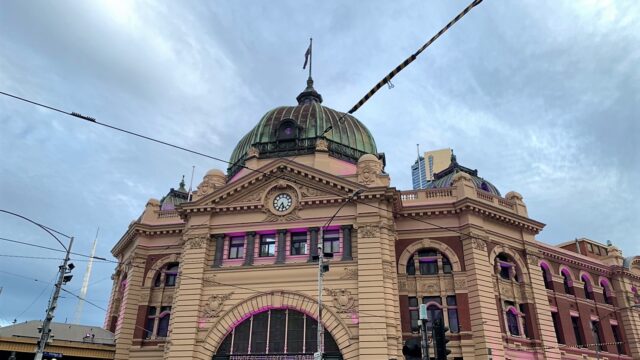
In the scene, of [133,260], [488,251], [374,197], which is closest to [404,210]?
[374,197]

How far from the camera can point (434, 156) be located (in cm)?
7462

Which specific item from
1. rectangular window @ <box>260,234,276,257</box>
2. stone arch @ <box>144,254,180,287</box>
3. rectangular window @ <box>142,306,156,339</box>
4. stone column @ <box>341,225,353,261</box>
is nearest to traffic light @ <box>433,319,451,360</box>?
stone column @ <box>341,225,353,261</box>

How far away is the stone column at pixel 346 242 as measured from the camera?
121ft

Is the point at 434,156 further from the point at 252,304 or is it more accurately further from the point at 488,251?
the point at 252,304

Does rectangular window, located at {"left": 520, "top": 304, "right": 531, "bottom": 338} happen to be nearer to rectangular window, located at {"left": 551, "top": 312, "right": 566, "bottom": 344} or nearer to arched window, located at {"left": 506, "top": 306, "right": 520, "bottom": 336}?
arched window, located at {"left": 506, "top": 306, "right": 520, "bottom": 336}

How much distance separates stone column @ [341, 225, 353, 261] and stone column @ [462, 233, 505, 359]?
29.5 ft

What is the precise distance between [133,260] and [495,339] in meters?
31.4

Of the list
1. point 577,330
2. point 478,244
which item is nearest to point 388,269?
point 478,244

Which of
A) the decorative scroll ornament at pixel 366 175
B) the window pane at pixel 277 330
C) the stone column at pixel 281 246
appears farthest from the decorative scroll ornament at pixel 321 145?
the window pane at pixel 277 330

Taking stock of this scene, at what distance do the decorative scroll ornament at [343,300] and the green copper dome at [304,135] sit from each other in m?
15.4

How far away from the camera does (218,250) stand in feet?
129

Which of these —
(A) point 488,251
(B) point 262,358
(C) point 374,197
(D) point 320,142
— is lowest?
(B) point 262,358

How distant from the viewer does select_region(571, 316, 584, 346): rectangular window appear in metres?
43.9

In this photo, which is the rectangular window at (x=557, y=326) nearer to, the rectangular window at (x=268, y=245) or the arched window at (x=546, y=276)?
the arched window at (x=546, y=276)
